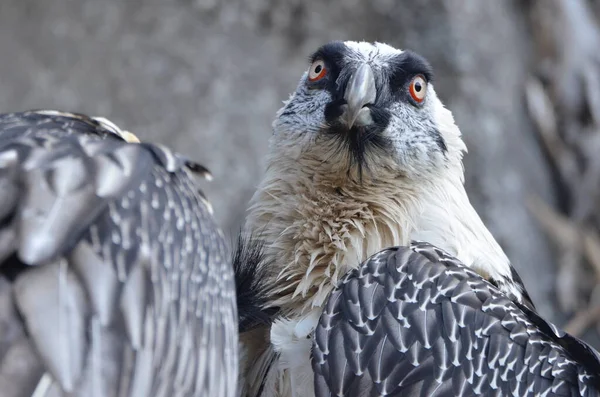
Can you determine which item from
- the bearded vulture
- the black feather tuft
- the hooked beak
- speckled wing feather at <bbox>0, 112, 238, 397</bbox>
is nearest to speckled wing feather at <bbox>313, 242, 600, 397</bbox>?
the bearded vulture

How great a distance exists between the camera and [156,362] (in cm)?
195

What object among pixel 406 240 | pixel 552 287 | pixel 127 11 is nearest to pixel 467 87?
pixel 552 287

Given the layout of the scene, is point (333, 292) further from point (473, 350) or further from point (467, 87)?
point (467, 87)

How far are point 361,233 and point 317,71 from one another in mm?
723

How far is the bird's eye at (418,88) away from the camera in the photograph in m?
3.27

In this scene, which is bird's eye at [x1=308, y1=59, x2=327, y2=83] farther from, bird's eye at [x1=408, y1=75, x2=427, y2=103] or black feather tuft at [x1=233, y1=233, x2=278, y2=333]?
black feather tuft at [x1=233, y1=233, x2=278, y2=333]

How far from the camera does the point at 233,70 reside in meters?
6.75

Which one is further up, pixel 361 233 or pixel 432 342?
pixel 361 233

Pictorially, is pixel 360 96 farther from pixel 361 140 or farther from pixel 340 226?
pixel 340 226

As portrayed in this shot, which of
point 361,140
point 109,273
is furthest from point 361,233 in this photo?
point 109,273

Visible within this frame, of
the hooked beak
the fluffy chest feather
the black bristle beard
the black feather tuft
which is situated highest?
the hooked beak

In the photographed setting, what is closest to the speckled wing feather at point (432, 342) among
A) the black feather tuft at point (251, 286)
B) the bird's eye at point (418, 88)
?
the black feather tuft at point (251, 286)

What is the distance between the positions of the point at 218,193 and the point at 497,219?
2.16 metres

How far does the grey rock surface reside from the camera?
6625 millimetres
